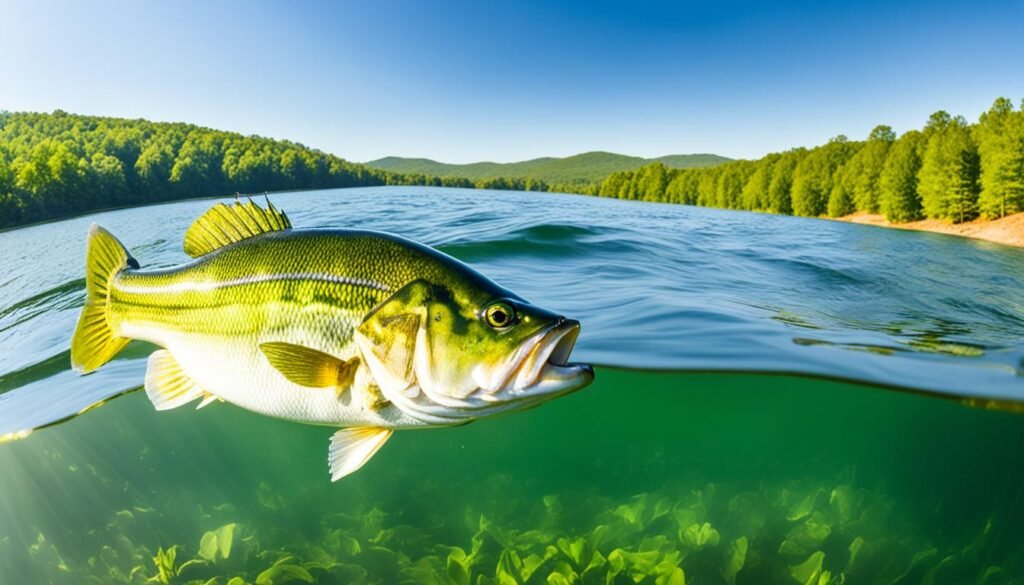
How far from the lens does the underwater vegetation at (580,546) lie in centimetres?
509

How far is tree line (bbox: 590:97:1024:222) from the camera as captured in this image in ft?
140

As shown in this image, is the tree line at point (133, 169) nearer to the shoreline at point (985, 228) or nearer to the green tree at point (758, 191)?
the shoreline at point (985, 228)

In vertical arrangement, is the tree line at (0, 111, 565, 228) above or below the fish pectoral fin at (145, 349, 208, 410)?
above

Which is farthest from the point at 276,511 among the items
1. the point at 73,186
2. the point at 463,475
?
the point at 73,186

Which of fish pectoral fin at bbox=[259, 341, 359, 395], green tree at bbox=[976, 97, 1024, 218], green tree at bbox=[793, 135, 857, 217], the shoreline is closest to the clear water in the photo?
fish pectoral fin at bbox=[259, 341, 359, 395]

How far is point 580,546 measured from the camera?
5004 mm

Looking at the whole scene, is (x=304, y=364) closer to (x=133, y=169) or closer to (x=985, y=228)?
(x=133, y=169)

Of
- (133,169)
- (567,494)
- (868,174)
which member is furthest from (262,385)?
(868,174)

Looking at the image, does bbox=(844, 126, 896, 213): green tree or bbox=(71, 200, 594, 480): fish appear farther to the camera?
bbox=(844, 126, 896, 213): green tree

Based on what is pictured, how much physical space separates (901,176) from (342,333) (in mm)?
65512

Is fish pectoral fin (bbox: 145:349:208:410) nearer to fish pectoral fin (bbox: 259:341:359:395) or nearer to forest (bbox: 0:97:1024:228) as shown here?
fish pectoral fin (bbox: 259:341:359:395)

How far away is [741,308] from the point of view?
7398 mm

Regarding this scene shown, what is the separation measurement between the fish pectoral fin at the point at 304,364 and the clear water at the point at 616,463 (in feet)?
13.0

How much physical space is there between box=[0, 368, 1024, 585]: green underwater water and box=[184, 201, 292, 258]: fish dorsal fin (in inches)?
155
